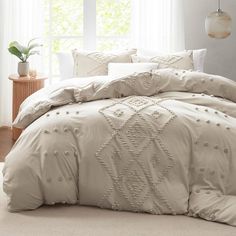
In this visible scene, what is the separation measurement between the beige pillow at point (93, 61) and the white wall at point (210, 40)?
1.11 metres

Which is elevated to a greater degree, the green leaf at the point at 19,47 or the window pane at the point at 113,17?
the window pane at the point at 113,17

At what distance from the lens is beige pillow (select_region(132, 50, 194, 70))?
15.0ft

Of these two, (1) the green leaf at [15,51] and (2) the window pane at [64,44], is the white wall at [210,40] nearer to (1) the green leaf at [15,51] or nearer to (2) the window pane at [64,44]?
(2) the window pane at [64,44]

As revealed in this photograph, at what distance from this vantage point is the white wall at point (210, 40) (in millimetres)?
5555

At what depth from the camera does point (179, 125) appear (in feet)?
9.87

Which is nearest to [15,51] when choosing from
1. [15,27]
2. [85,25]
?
[15,27]

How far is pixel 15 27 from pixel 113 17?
0.95 metres

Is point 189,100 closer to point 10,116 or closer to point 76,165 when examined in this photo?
point 76,165

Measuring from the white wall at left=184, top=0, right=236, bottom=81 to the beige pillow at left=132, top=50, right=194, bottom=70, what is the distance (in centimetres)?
95

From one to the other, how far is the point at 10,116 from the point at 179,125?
2913mm

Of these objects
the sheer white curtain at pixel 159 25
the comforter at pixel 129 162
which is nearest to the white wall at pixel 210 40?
the sheer white curtain at pixel 159 25

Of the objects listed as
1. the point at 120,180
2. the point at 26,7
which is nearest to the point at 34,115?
the point at 120,180

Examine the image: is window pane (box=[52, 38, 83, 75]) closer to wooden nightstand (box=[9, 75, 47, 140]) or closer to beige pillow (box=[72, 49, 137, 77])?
wooden nightstand (box=[9, 75, 47, 140])

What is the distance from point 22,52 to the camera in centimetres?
507
